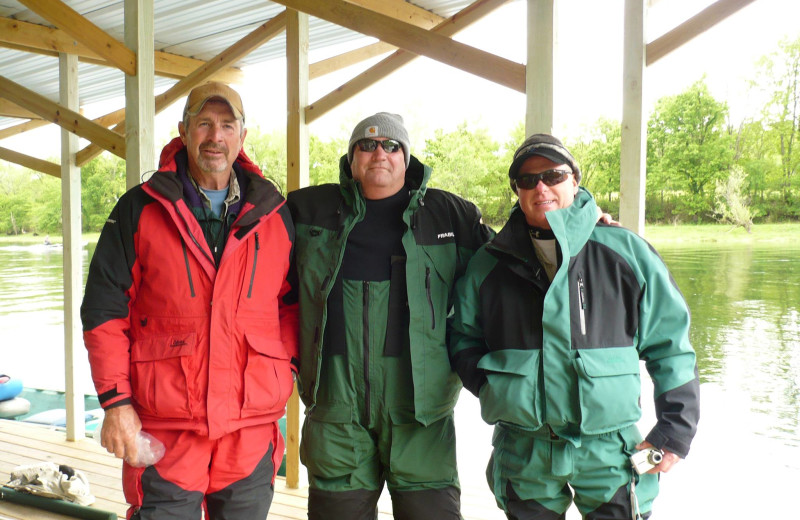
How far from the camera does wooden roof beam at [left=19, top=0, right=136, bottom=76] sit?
9.05 ft

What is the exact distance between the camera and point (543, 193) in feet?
5.24

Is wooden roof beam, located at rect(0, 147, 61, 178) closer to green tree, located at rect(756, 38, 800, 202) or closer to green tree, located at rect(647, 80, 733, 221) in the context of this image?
green tree, located at rect(647, 80, 733, 221)

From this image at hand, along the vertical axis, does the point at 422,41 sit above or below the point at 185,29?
below

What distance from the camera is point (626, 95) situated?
2090 mm

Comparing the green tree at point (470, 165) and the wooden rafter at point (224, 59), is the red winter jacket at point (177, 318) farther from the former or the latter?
the green tree at point (470, 165)

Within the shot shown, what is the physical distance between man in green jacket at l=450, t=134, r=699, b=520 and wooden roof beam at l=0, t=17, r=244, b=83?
338 centimetres

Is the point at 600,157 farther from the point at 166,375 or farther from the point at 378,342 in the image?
the point at 166,375

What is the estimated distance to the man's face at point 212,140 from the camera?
1770 millimetres

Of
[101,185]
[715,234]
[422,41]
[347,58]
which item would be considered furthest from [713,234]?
[101,185]

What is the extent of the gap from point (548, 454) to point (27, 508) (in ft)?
9.85

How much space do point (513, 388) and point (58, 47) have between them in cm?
421

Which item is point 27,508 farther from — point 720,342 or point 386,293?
point 720,342

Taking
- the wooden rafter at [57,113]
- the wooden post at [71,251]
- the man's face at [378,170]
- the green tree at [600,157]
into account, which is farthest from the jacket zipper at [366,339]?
the green tree at [600,157]

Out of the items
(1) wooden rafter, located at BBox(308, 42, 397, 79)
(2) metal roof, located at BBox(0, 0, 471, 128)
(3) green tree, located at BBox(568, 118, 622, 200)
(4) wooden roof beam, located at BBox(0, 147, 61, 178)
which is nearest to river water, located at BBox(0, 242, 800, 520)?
(3) green tree, located at BBox(568, 118, 622, 200)
